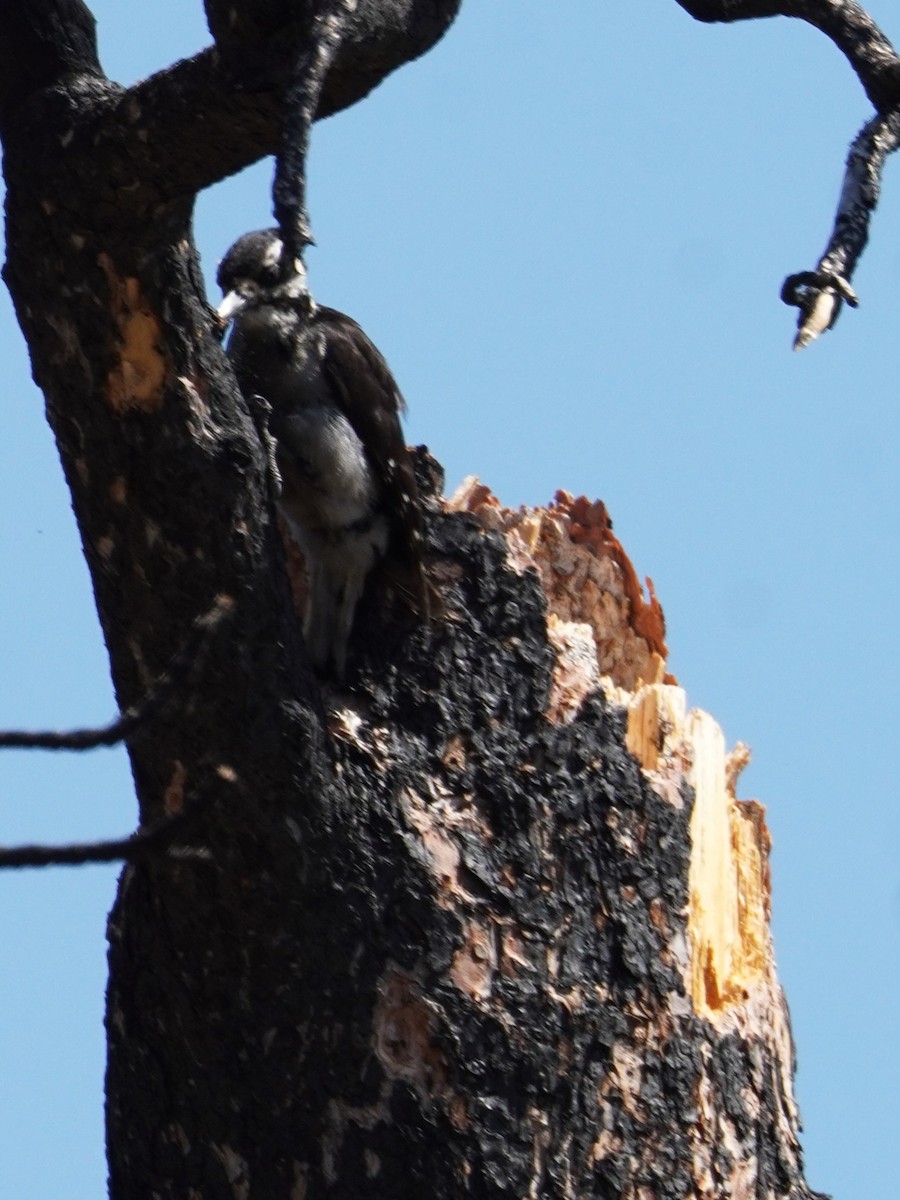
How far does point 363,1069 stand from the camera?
304cm

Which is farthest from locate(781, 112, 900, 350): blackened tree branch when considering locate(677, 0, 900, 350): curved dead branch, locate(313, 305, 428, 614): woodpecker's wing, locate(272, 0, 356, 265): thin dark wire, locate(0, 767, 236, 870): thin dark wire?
locate(313, 305, 428, 614): woodpecker's wing

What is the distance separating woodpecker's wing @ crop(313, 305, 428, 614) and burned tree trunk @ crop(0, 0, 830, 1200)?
12.1 inches

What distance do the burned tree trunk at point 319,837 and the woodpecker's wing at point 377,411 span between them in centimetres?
31

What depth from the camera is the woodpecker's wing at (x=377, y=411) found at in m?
3.91

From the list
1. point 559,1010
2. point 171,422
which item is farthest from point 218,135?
point 559,1010

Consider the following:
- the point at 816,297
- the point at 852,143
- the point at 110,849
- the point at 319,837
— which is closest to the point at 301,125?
the point at 816,297

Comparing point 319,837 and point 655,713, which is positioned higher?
point 655,713

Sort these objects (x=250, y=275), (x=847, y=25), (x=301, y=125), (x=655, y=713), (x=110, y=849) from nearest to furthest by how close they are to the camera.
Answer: (x=110, y=849), (x=301, y=125), (x=847, y=25), (x=655, y=713), (x=250, y=275)

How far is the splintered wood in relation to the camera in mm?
3619

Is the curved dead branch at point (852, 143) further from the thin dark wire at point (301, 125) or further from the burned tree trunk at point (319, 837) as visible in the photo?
the thin dark wire at point (301, 125)

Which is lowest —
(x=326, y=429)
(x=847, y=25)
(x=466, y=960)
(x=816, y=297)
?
(x=466, y=960)

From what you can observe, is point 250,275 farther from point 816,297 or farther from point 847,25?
point 816,297

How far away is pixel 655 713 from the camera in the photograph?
3764 mm

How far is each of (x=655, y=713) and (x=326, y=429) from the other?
102 cm
